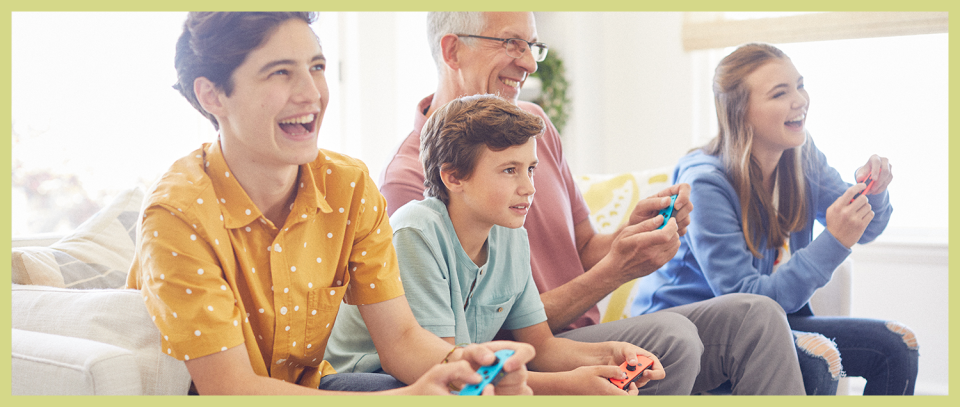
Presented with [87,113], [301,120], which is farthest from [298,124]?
[87,113]

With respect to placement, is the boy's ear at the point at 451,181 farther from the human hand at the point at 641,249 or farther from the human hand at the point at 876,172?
the human hand at the point at 876,172

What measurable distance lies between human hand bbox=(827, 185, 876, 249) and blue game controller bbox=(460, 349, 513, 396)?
31.0 inches

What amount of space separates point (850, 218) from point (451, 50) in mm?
805

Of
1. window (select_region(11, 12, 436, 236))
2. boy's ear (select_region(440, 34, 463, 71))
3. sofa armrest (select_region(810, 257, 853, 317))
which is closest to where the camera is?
boy's ear (select_region(440, 34, 463, 71))

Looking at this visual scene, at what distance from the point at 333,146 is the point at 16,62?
113 cm

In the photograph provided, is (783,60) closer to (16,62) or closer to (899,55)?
(899,55)

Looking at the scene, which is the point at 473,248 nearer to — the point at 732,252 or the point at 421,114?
the point at 421,114

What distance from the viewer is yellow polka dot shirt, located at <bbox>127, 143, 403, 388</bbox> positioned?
78cm

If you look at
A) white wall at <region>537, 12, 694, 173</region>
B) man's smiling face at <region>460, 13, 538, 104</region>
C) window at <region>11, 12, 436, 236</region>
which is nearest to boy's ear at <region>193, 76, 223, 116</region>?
man's smiling face at <region>460, 13, 538, 104</region>

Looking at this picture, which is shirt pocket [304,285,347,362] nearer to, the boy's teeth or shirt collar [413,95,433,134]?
the boy's teeth

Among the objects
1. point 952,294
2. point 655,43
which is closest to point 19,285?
point 952,294

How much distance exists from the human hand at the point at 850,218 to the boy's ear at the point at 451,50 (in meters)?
0.76

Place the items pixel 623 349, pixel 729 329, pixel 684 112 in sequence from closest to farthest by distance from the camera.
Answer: pixel 623 349, pixel 729 329, pixel 684 112

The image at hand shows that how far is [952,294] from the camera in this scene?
48.9 inches
